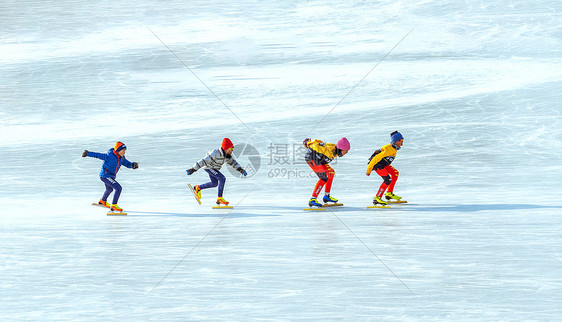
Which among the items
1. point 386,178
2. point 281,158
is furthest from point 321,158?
point 281,158

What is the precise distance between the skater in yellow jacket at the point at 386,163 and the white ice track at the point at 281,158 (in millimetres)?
459

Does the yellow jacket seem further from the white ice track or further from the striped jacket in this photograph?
the striped jacket

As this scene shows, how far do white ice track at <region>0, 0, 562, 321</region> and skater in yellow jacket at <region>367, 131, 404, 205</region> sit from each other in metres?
0.46

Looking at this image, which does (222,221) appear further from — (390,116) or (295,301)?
(390,116)

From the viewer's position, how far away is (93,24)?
2042cm

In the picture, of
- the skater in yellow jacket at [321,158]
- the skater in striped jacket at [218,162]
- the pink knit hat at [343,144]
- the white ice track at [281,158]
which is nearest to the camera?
the white ice track at [281,158]

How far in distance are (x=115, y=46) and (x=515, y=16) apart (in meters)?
12.5

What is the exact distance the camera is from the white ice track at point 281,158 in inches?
231

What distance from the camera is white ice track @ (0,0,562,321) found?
231 inches

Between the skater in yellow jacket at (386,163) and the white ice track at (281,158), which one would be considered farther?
the skater in yellow jacket at (386,163)

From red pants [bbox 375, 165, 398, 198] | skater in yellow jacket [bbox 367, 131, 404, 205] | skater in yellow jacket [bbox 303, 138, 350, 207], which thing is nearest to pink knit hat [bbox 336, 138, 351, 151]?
skater in yellow jacket [bbox 303, 138, 350, 207]

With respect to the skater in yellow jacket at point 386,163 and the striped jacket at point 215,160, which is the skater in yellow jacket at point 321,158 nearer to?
the skater in yellow jacket at point 386,163

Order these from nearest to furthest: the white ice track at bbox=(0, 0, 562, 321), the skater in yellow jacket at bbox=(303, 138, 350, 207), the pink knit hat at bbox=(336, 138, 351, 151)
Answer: the white ice track at bbox=(0, 0, 562, 321), the pink knit hat at bbox=(336, 138, 351, 151), the skater in yellow jacket at bbox=(303, 138, 350, 207)

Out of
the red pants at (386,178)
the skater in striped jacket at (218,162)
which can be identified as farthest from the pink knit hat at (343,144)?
the skater in striped jacket at (218,162)
